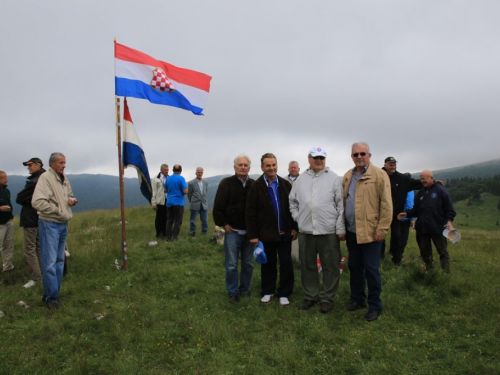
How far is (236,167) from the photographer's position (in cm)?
573

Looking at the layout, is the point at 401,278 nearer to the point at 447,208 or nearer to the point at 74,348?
the point at 447,208

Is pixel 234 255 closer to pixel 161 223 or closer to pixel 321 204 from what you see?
pixel 321 204

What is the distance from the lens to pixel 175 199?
34.9ft

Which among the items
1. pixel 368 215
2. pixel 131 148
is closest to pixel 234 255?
pixel 368 215

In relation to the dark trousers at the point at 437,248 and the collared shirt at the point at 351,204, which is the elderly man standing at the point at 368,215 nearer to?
the collared shirt at the point at 351,204

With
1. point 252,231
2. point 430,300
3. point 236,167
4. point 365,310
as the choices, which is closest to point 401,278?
point 430,300

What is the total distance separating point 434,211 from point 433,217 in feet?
0.45

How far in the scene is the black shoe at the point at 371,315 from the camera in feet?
15.9

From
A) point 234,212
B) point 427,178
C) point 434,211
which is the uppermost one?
point 427,178

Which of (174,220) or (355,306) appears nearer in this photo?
(355,306)

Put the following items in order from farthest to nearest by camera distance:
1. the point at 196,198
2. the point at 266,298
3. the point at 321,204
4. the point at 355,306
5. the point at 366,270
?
1. the point at 196,198
2. the point at 266,298
3. the point at 355,306
4. the point at 321,204
5. the point at 366,270

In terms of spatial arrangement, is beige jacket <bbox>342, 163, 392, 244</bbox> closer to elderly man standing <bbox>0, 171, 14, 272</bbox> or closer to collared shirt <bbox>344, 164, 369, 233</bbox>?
collared shirt <bbox>344, 164, 369, 233</bbox>

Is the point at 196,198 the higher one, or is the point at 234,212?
the point at 234,212

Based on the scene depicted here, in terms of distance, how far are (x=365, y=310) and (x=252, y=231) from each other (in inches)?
90.3
